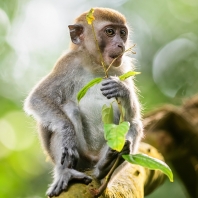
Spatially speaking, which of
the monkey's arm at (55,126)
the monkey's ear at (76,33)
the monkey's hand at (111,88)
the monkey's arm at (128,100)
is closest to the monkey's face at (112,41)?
the monkey's ear at (76,33)

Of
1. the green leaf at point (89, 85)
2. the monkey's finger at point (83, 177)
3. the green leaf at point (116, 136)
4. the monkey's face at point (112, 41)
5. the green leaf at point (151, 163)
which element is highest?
the green leaf at point (89, 85)

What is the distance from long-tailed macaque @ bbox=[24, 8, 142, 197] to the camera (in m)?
4.78

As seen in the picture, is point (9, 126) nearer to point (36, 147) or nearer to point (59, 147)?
point (36, 147)

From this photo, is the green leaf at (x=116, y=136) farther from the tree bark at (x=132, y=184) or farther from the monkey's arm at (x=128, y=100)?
the monkey's arm at (x=128, y=100)

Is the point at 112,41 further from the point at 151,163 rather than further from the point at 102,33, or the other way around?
the point at 151,163

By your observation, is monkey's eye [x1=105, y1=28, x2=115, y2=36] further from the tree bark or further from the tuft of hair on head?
the tree bark

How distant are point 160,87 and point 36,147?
3212mm

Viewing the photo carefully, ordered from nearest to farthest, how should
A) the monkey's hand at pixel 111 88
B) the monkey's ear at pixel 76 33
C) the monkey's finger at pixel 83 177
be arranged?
the monkey's finger at pixel 83 177, the monkey's hand at pixel 111 88, the monkey's ear at pixel 76 33

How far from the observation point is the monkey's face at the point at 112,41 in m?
5.28

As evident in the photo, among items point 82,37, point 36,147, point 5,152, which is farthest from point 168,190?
point 82,37

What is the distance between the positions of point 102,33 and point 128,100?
3.37ft

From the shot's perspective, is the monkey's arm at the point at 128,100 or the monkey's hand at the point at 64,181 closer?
the monkey's hand at the point at 64,181

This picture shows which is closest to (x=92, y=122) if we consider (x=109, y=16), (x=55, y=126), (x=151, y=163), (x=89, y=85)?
(x=55, y=126)

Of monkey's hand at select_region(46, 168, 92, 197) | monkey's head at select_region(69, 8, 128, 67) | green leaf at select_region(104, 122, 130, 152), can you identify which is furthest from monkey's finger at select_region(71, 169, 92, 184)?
monkey's head at select_region(69, 8, 128, 67)
